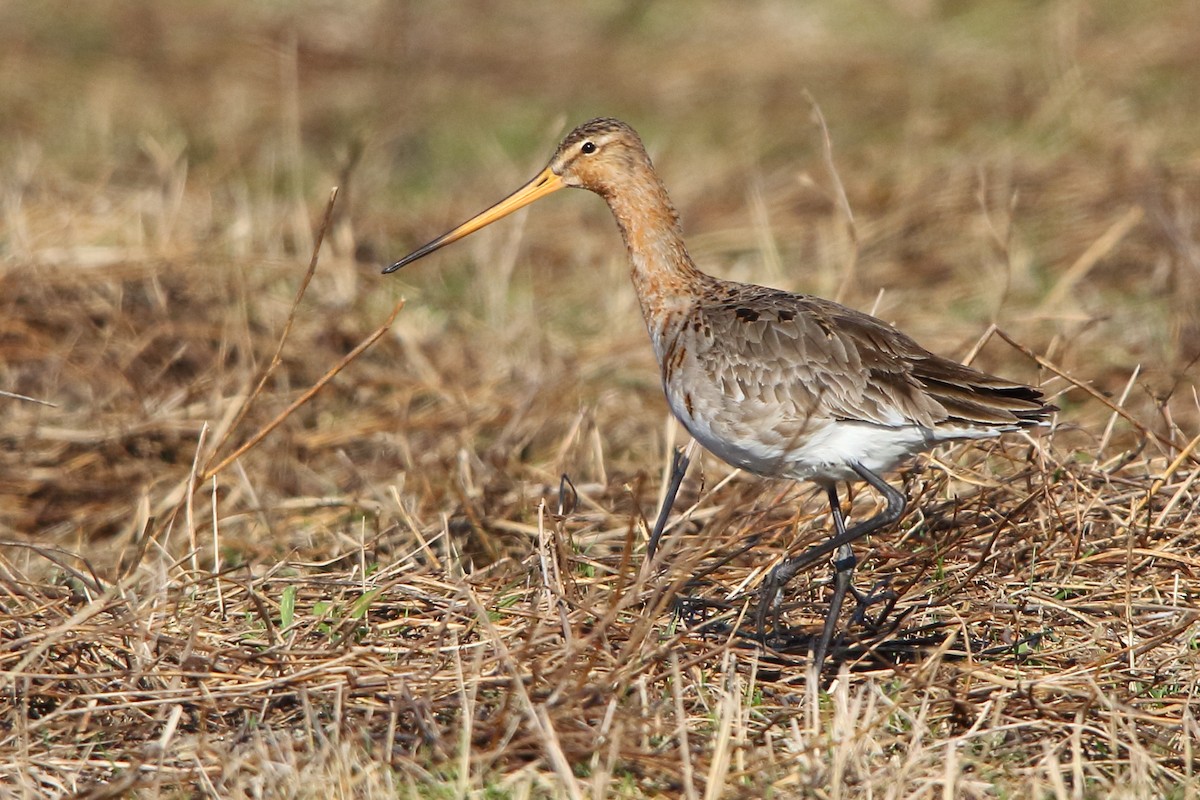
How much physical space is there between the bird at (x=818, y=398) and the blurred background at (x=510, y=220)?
810 millimetres

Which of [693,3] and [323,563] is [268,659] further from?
[693,3]

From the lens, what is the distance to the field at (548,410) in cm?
401

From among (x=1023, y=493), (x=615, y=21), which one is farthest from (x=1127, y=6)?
(x=1023, y=493)

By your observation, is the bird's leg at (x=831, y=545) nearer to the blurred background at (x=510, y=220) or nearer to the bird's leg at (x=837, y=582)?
the bird's leg at (x=837, y=582)

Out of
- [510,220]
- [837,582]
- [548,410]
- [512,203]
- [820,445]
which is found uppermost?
[510,220]

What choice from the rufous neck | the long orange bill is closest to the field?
the long orange bill

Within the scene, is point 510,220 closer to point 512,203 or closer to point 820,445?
point 512,203

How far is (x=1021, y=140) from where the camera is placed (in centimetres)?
1045

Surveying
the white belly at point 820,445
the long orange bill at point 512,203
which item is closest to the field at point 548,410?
the white belly at point 820,445

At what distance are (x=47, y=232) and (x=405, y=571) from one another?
3936 millimetres

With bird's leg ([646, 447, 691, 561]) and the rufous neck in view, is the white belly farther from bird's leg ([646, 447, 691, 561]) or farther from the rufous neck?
the rufous neck

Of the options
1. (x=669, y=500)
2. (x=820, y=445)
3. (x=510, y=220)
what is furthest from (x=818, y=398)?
(x=510, y=220)

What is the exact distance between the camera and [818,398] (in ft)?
14.7

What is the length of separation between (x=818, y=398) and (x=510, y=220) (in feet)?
16.8
